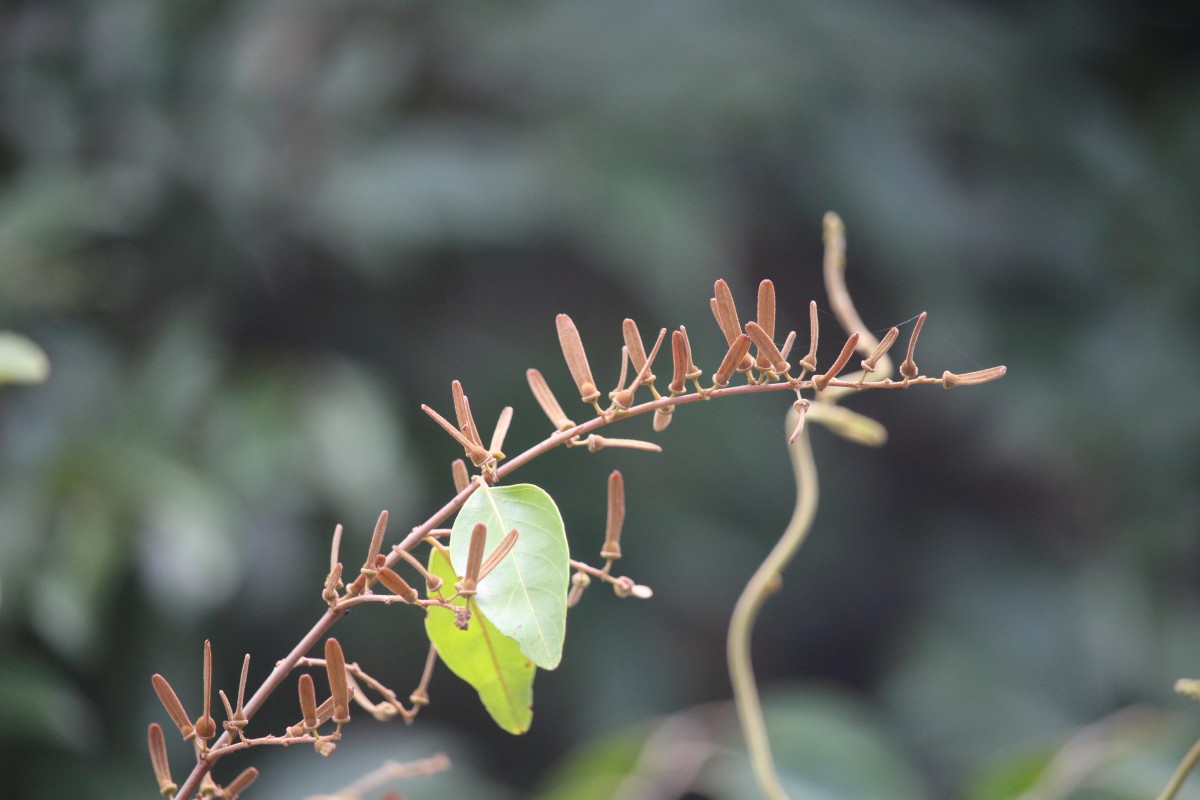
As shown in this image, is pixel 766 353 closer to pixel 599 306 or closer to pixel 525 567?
pixel 525 567

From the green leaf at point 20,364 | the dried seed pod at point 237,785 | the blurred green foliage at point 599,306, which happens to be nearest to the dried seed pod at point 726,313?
the dried seed pod at point 237,785

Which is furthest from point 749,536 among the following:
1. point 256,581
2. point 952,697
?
point 256,581

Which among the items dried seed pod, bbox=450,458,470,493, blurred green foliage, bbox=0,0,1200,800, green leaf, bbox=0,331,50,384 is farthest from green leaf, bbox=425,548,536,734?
blurred green foliage, bbox=0,0,1200,800

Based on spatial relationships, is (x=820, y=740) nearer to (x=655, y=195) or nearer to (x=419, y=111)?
(x=655, y=195)

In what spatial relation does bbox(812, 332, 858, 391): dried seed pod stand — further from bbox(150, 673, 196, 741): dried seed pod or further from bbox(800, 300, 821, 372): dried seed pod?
A: bbox(150, 673, 196, 741): dried seed pod

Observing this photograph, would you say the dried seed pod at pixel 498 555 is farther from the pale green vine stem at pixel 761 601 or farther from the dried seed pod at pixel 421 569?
the pale green vine stem at pixel 761 601

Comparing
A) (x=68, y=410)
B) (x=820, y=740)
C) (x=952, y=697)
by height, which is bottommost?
(x=952, y=697)
